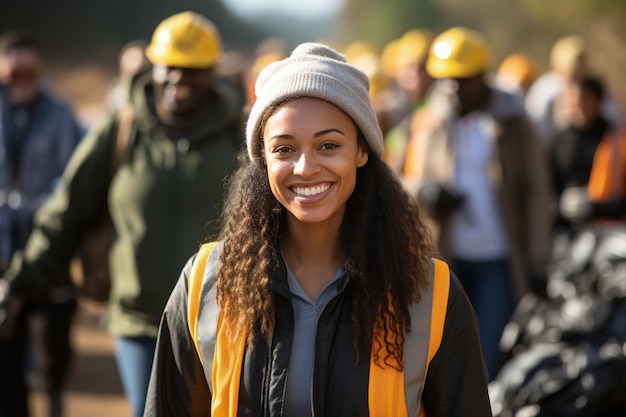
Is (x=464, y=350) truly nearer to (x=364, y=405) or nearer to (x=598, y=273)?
(x=364, y=405)

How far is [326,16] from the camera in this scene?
45.8 m

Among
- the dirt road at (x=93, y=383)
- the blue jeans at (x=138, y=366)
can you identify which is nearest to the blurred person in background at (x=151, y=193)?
the blue jeans at (x=138, y=366)

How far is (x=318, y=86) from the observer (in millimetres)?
A: 2748

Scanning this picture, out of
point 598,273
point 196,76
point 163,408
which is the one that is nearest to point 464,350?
point 163,408

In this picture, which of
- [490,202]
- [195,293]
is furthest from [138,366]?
[490,202]

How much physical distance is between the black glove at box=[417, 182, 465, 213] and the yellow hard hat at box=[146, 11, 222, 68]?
5.35 ft

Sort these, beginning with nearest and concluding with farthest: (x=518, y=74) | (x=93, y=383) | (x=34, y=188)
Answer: (x=34, y=188) < (x=93, y=383) < (x=518, y=74)

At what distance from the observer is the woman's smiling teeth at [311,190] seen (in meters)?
2.81

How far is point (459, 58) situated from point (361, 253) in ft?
12.2

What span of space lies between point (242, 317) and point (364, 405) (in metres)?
0.36

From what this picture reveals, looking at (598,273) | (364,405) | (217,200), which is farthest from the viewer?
(598,273)

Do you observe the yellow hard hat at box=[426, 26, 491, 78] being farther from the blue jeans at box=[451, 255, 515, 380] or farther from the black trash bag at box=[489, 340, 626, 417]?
the black trash bag at box=[489, 340, 626, 417]

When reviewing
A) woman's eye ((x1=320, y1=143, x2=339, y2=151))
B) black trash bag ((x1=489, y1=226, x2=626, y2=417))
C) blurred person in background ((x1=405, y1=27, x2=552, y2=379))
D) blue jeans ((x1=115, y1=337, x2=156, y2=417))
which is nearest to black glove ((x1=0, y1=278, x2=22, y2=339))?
blue jeans ((x1=115, y1=337, x2=156, y2=417))

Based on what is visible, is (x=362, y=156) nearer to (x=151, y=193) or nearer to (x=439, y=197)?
(x=151, y=193)
